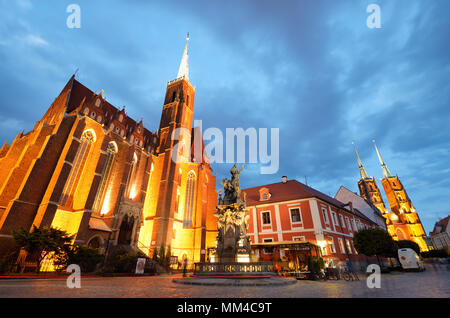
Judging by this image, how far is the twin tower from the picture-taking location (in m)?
59.1

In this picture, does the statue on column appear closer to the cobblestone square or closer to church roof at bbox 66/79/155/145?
the cobblestone square

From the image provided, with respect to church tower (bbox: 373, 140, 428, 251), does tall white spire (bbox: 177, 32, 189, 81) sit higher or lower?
higher

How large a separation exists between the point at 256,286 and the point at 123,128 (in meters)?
31.7

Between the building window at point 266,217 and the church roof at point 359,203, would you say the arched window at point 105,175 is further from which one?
the church roof at point 359,203

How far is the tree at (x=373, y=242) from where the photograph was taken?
69.1 feet

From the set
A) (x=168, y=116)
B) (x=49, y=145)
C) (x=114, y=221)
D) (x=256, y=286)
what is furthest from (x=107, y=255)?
(x=168, y=116)

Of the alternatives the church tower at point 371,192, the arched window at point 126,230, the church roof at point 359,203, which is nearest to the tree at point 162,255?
the arched window at point 126,230

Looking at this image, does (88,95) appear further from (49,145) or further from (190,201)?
(190,201)

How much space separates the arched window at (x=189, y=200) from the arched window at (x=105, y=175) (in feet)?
39.8

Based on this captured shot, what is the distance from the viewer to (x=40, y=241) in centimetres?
1373

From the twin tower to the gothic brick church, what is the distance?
190 ft

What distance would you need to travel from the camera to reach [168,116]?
129 ft

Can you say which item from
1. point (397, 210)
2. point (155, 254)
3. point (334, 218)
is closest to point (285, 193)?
point (334, 218)

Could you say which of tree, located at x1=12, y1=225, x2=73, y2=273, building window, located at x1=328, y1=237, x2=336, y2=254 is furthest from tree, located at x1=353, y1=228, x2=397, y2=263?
tree, located at x1=12, y1=225, x2=73, y2=273
